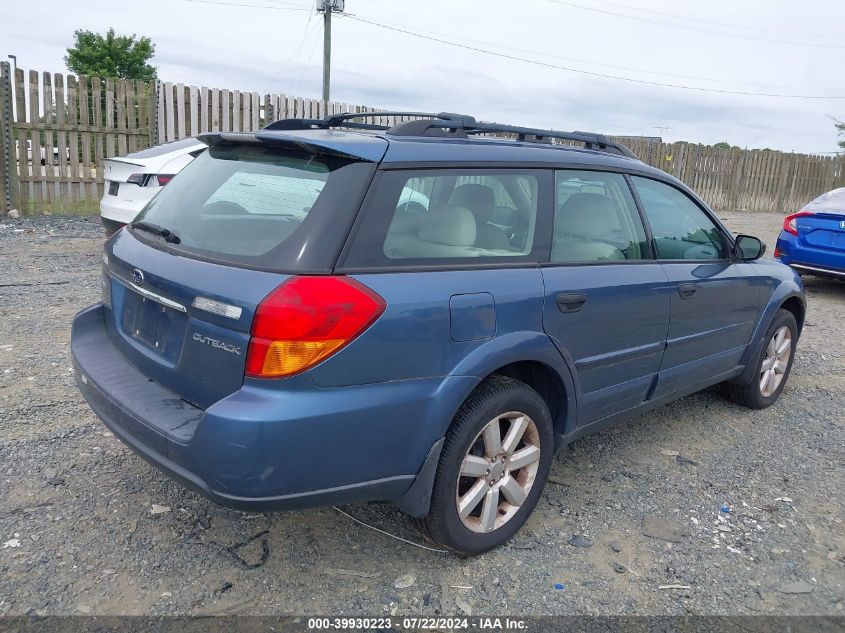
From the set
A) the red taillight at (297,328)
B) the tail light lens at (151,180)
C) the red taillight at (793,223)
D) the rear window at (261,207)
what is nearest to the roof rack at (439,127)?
the rear window at (261,207)

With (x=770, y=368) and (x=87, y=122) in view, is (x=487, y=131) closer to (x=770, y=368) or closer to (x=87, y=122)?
(x=770, y=368)

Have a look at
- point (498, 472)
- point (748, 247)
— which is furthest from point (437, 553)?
point (748, 247)

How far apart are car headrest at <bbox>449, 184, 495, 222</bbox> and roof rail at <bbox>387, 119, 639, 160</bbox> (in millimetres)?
350

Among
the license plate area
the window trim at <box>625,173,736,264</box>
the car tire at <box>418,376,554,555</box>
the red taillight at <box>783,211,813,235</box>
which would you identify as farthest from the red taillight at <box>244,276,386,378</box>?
the red taillight at <box>783,211,813,235</box>

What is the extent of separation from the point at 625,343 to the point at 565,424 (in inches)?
20.9

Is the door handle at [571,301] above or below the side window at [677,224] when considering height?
below

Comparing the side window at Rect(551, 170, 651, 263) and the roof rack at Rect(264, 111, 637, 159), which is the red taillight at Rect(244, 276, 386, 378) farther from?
the side window at Rect(551, 170, 651, 263)

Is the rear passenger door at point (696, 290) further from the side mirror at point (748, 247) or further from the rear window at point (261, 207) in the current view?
the rear window at point (261, 207)

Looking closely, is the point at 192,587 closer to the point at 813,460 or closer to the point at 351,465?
the point at 351,465

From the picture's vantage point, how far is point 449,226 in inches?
111

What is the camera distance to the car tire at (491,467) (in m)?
2.71

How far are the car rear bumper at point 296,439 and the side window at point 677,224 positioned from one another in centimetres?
173

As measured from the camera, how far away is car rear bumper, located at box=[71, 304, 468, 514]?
228cm

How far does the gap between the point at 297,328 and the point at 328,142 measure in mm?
790
